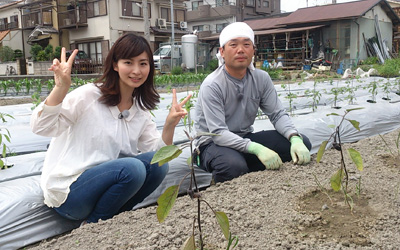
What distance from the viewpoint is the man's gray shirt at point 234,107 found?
231 cm

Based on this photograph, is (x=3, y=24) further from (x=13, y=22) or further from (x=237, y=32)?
(x=237, y=32)

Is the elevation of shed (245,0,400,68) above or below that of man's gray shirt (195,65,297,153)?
above

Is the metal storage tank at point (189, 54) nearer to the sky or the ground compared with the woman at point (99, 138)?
nearer to the sky

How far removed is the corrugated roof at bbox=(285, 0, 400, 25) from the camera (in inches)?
665

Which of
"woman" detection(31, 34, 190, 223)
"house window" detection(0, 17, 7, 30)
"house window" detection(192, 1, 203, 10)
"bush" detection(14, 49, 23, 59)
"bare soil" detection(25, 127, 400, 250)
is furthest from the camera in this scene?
"house window" detection(192, 1, 203, 10)

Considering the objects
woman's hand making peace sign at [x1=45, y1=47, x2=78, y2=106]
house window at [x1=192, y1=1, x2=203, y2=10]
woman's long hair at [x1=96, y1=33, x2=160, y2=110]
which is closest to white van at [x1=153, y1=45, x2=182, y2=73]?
house window at [x1=192, y1=1, x2=203, y2=10]

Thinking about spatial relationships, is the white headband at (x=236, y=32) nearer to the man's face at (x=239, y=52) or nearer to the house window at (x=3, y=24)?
the man's face at (x=239, y=52)

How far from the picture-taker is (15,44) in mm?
23125

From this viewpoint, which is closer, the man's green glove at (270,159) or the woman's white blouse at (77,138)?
the woman's white blouse at (77,138)

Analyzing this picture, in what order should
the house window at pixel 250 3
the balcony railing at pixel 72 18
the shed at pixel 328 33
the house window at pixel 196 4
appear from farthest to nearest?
1. the house window at pixel 196 4
2. the house window at pixel 250 3
3. the balcony railing at pixel 72 18
4. the shed at pixel 328 33

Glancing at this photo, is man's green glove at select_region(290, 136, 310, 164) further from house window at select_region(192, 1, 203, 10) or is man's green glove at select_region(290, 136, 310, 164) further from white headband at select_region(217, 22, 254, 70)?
house window at select_region(192, 1, 203, 10)

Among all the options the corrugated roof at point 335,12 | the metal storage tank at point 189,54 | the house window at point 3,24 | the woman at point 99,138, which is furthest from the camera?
the house window at point 3,24

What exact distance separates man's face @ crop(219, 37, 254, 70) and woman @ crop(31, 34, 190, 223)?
52cm

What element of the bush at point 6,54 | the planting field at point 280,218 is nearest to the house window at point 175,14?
the bush at point 6,54
